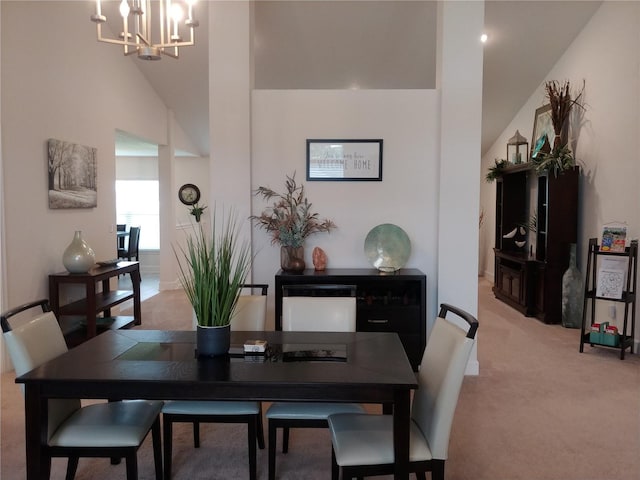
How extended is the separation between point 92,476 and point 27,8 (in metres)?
3.68

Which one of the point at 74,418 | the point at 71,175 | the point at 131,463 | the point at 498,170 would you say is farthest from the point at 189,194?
the point at 131,463

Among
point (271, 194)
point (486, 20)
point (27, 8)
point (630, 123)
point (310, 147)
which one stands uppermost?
point (486, 20)

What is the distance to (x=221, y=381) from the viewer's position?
174 cm

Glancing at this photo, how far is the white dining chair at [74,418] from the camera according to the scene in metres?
1.89

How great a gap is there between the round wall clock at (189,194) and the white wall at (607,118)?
6.63m

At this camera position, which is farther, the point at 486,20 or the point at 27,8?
the point at 486,20

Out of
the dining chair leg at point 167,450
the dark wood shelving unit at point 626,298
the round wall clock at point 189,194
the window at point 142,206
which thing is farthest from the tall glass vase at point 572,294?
the window at point 142,206

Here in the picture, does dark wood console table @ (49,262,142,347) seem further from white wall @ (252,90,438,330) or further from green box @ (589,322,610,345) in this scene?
Result: green box @ (589,322,610,345)

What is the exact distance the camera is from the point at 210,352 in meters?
2.06

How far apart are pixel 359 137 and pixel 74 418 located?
2.85 metres

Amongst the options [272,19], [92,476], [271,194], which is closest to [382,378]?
[92,476]

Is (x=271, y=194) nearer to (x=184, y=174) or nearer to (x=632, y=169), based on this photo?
(x=632, y=169)

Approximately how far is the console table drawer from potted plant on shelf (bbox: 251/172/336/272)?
646mm

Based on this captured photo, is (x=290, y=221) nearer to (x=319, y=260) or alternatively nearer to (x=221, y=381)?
(x=319, y=260)
